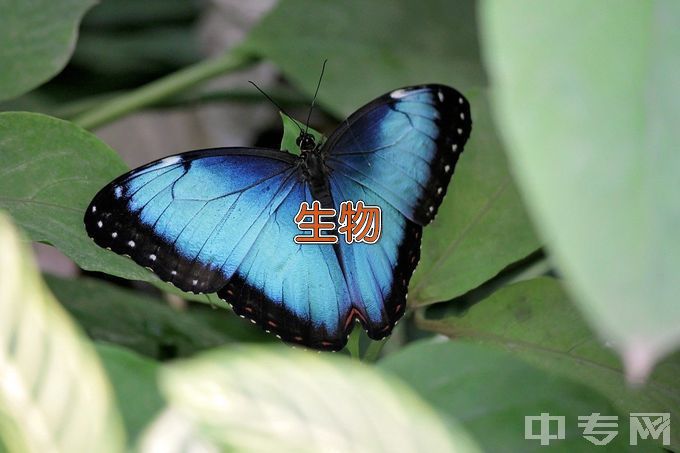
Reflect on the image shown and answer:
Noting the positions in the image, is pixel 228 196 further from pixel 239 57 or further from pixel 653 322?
pixel 653 322

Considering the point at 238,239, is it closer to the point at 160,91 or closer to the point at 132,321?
the point at 132,321

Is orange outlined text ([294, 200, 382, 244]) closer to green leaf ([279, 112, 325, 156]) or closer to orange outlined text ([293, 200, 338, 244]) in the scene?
orange outlined text ([293, 200, 338, 244])

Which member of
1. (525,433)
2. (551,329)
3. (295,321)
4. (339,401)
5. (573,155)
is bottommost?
(295,321)

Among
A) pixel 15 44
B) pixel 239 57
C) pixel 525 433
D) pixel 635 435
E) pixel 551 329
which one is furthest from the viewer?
pixel 239 57

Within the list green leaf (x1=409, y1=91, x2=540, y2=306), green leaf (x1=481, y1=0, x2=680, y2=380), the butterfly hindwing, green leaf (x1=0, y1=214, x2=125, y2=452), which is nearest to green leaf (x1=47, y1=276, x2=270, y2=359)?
the butterfly hindwing

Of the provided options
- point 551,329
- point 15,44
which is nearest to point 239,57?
point 15,44

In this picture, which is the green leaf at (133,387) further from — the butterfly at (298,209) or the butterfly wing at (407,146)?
the butterfly wing at (407,146)

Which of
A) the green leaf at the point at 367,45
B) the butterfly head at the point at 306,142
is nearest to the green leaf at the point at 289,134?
the butterfly head at the point at 306,142
